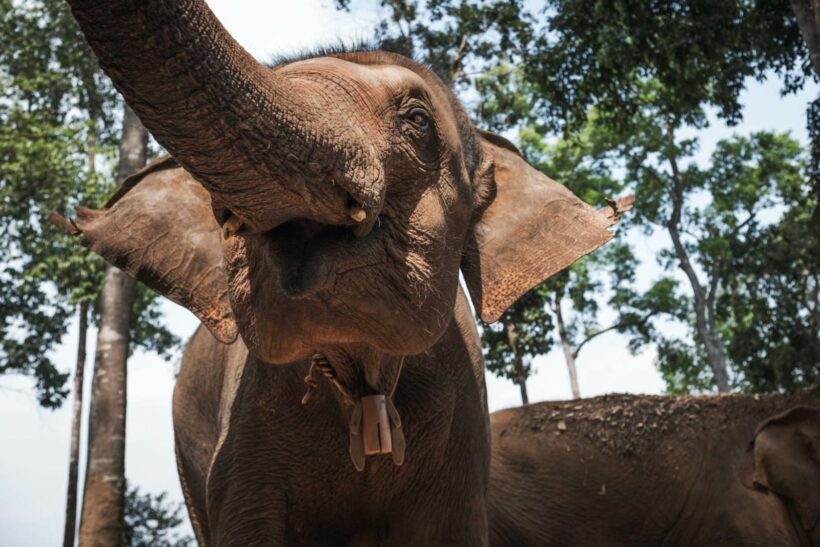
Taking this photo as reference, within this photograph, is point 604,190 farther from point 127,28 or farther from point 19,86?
point 127,28

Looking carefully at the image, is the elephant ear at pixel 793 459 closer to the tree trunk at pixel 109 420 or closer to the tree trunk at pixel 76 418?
the tree trunk at pixel 109 420

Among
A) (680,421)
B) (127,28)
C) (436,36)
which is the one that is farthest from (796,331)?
(127,28)

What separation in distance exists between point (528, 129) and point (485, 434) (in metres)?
19.2

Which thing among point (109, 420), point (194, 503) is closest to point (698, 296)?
point (109, 420)

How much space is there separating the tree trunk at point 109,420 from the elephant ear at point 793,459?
507cm

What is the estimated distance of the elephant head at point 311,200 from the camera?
1817 mm

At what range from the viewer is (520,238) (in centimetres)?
358

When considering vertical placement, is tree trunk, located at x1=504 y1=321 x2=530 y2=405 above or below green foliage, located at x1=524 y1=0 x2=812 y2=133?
below

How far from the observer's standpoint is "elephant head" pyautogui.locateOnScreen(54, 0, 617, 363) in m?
1.82

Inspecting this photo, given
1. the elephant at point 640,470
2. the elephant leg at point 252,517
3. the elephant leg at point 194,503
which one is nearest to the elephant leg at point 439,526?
the elephant leg at point 252,517

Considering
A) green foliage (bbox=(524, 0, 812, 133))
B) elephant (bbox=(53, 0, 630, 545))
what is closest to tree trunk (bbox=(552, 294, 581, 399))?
green foliage (bbox=(524, 0, 812, 133))

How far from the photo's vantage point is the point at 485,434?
3688 mm

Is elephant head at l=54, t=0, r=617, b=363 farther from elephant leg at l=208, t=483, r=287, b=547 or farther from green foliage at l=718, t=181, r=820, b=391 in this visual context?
green foliage at l=718, t=181, r=820, b=391

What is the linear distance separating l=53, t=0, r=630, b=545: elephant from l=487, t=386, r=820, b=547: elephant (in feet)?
14.6
